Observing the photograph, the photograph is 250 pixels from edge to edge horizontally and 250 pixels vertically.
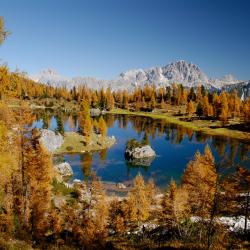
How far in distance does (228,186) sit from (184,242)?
8537 millimetres

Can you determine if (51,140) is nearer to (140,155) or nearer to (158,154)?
(140,155)

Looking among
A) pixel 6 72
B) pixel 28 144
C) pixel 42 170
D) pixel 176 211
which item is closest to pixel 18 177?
pixel 42 170

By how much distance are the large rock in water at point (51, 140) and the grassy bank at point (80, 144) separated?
1677 mm

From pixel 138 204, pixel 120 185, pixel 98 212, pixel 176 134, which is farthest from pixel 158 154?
pixel 98 212

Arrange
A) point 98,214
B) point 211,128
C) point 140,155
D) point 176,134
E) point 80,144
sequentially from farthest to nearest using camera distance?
point 211,128, point 176,134, point 80,144, point 140,155, point 98,214

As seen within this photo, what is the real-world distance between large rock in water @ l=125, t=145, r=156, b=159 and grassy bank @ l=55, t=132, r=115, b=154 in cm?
1420

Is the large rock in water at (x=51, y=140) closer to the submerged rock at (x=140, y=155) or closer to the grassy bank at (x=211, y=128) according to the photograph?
the submerged rock at (x=140, y=155)

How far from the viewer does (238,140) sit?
444ft

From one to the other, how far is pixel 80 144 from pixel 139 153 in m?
21.7

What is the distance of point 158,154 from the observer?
359 ft

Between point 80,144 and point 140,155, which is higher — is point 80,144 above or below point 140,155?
above

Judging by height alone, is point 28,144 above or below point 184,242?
above

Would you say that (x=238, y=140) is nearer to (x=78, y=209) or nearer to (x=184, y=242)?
(x=78, y=209)

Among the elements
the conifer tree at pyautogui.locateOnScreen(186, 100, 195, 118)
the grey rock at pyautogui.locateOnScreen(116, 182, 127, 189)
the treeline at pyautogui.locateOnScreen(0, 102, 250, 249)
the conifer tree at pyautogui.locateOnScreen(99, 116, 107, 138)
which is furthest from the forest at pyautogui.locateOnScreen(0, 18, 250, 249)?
the conifer tree at pyautogui.locateOnScreen(186, 100, 195, 118)
